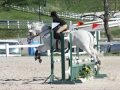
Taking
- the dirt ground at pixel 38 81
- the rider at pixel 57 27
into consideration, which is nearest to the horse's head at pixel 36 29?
the rider at pixel 57 27

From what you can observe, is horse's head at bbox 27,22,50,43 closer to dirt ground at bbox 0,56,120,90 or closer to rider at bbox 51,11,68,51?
rider at bbox 51,11,68,51

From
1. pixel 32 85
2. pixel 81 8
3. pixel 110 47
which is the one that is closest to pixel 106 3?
pixel 110 47

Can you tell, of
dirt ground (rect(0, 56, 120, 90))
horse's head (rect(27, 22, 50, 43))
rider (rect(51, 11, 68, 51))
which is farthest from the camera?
horse's head (rect(27, 22, 50, 43))

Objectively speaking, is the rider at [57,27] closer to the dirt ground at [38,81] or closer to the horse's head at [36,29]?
the horse's head at [36,29]

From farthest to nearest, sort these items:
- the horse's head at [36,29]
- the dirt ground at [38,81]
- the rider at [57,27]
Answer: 1. the horse's head at [36,29]
2. the rider at [57,27]
3. the dirt ground at [38,81]

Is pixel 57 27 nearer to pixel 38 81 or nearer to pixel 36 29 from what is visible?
pixel 36 29

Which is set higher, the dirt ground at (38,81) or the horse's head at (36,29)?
the horse's head at (36,29)

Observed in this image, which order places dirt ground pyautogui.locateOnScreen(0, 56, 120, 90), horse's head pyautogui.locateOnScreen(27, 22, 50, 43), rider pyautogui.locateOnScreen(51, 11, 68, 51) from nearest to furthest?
dirt ground pyautogui.locateOnScreen(0, 56, 120, 90), rider pyautogui.locateOnScreen(51, 11, 68, 51), horse's head pyautogui.locateOnScreen(27, 22, 50, 43)

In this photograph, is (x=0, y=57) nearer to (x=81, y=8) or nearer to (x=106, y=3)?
(x=106, y=3)

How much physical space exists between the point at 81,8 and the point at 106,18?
177ft

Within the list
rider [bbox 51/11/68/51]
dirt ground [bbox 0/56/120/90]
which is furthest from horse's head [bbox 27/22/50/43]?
dirt ground [bbox 0/56/120/90]

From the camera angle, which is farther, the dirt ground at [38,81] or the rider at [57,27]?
the rider at [57,27]

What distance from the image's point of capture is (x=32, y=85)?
15.1 metres

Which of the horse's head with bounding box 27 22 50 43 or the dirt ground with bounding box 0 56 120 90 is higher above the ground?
the horse's head with bounding box 27 22 50 43
